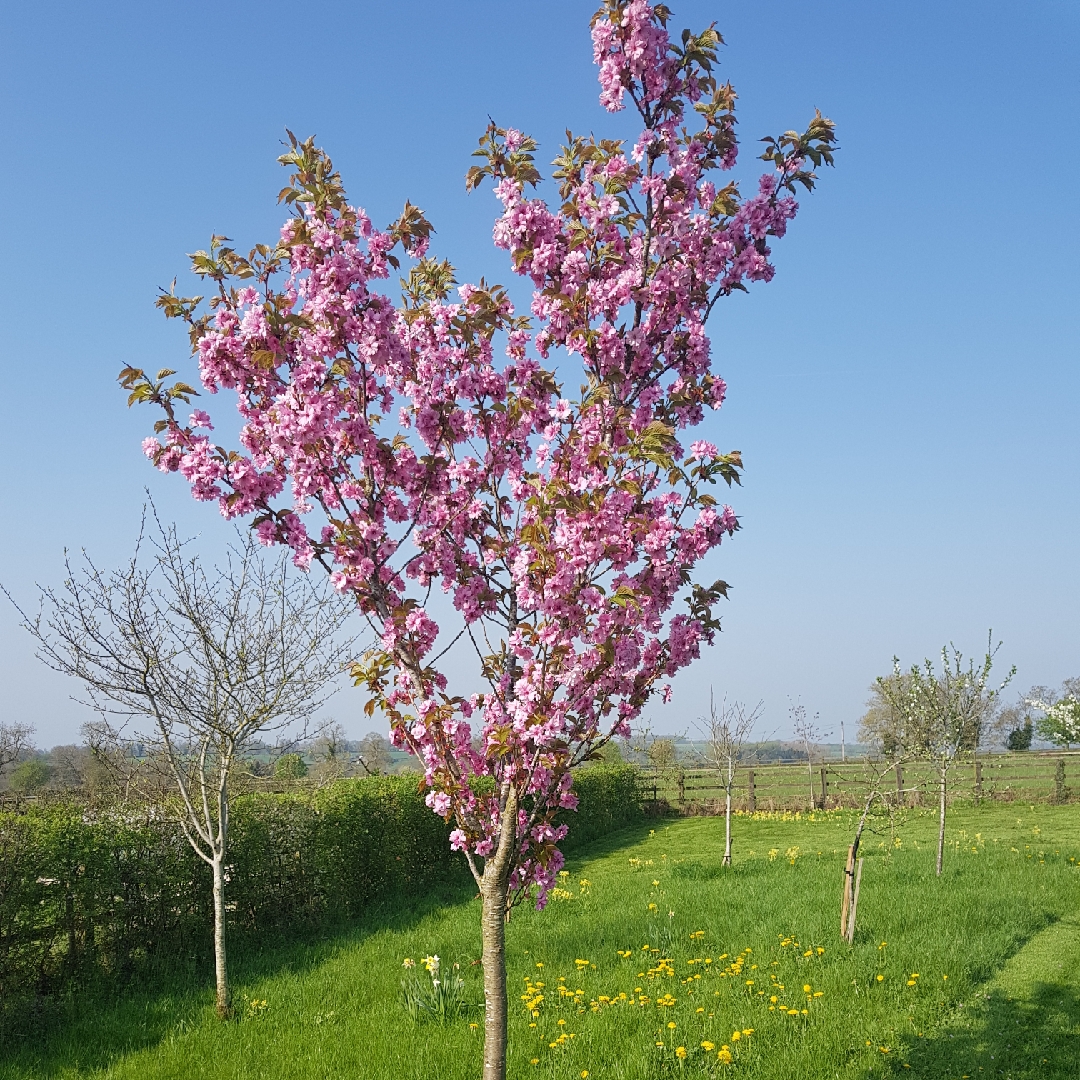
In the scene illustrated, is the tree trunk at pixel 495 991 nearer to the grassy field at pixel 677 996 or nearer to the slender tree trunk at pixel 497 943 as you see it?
the slender tree trunk at pixel 497 943

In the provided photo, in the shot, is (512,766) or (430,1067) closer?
(512,766)

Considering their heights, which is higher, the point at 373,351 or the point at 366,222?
the point at 366,222

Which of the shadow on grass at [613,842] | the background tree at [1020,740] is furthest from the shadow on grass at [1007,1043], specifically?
the background tree at [1020,740]

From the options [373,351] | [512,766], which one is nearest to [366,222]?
[373,351]

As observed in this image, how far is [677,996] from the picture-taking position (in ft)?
25.2

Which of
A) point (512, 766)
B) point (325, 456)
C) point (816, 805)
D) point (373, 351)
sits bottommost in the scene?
point (816, 805)

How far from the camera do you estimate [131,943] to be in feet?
31.2

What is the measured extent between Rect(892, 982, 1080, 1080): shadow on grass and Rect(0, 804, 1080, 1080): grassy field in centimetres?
2

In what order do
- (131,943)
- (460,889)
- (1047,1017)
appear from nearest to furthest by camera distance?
(1047,1017)
(131,943)
(460,889)

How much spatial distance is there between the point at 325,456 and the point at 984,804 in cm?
2621

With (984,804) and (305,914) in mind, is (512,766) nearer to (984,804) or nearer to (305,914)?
(305,914)

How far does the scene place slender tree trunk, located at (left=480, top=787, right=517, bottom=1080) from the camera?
12.4ft

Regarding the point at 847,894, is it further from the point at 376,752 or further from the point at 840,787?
the point at 376,752

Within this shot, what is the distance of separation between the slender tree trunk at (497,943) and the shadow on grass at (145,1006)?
531 cm
